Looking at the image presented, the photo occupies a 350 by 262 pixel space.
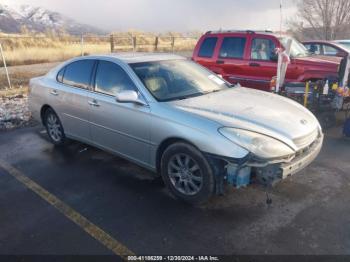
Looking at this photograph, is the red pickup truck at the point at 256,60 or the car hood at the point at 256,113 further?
the red pickup truck at the point at 256,60

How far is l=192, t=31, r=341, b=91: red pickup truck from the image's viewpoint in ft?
25.1

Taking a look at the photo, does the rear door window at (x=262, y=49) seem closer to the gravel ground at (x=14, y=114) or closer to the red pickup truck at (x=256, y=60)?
the red pickup truck at (x=256, y=60)

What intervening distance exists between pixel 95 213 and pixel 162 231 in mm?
846

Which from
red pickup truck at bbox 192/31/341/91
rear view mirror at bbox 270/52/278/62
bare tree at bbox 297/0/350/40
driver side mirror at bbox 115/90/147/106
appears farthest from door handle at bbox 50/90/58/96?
bare tree at bbox 297/0/350/40

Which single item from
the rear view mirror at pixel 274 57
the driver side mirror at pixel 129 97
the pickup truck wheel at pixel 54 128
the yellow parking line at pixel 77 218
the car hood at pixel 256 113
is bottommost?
the yellow parking line at pixel 77 218

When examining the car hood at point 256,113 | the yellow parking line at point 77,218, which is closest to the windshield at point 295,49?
the car hood at point 256,113

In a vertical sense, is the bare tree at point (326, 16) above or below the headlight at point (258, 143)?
above

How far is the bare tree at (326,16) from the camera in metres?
19.8

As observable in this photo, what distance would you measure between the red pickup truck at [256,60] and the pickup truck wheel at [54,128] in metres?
4.50

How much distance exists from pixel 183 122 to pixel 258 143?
2.73 feet

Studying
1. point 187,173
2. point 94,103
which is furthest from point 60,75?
point 187,173

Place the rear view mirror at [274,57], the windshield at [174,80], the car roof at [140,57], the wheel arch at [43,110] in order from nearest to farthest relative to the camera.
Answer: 1. the windshield at [174,80]
2. the car roof at [140,57]
3. the wheel arch at [43,110]
4. the rear view mirror at [274,57]

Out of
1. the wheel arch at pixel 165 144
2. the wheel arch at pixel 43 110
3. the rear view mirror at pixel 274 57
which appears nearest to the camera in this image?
the wheel arch at pixel 165 144

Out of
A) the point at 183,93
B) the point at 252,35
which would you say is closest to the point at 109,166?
the point at 183,93
